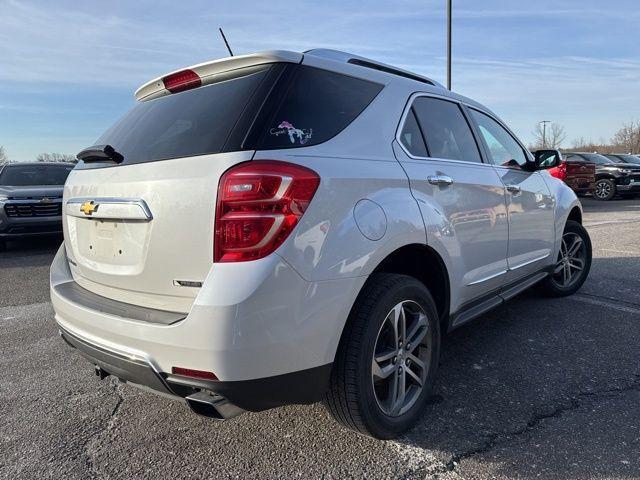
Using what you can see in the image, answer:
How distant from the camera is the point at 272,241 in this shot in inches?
73.7

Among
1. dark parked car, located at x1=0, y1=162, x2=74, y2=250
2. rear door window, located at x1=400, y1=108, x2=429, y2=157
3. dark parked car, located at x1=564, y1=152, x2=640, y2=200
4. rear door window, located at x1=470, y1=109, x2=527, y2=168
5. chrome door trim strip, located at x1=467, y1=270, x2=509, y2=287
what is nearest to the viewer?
rear door window, located at x1=400, y1=108, x2=429, y2=157

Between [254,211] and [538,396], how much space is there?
205 cm

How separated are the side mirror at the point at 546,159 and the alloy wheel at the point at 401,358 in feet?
7.18

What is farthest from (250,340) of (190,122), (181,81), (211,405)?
(181,81)

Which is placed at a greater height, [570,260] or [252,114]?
[252,114]

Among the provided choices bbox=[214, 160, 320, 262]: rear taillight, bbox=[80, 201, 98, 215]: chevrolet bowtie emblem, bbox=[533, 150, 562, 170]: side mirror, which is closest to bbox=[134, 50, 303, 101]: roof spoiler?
bbox=[214, 160, 320, 262]: rear taillight

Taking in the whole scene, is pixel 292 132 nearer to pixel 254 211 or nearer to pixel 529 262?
pixel 254 211

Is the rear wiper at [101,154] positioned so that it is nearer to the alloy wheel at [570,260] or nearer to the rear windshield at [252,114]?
the rear windshield at [252,114]

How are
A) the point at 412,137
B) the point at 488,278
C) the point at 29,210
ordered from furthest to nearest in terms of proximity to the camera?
the point at 29,210 → the point at 488,278 → the point at 412,137

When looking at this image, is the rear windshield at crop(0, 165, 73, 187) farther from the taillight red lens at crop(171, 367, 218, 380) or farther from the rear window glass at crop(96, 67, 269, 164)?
the taillight red lens at crop(171, 367, 218, 380)

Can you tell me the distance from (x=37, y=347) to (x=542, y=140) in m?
66.6

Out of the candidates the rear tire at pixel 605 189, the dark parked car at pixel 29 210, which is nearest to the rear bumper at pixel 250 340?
the dark parked car at pixel 29 210

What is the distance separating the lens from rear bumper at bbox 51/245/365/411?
183 cm

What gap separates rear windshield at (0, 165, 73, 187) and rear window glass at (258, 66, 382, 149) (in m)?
8.86
